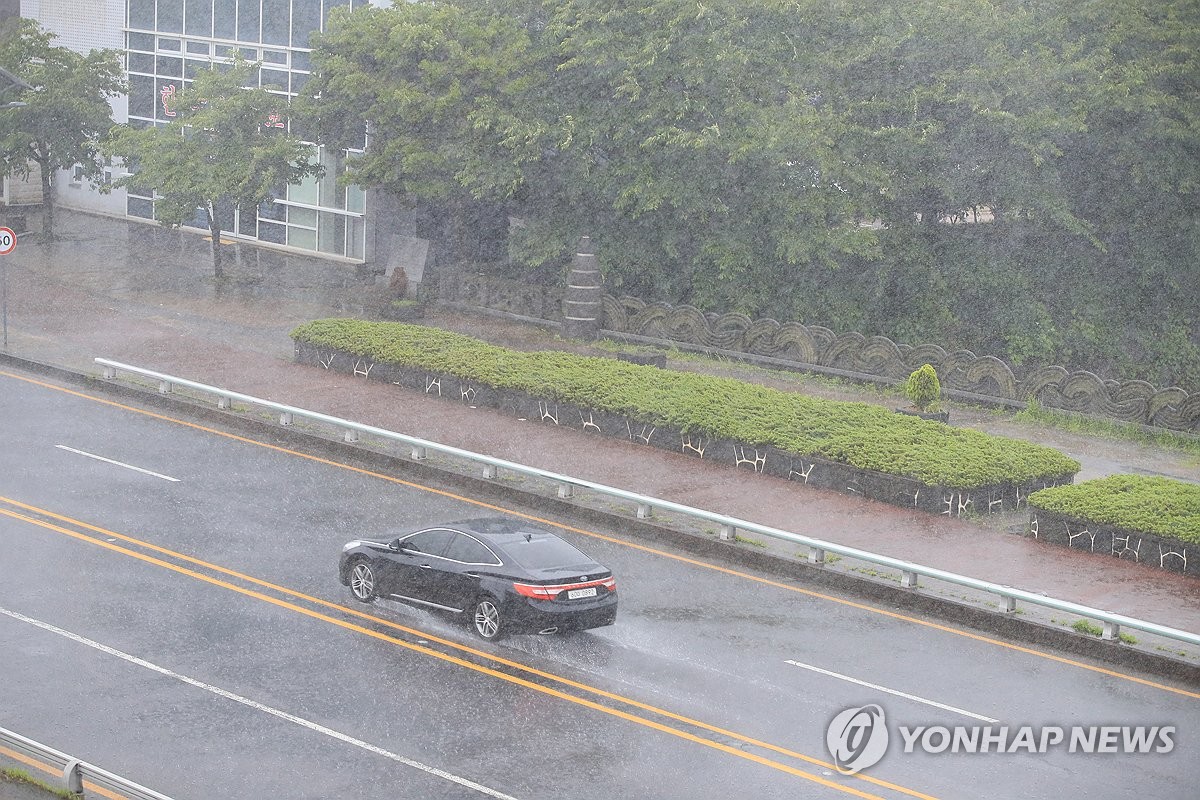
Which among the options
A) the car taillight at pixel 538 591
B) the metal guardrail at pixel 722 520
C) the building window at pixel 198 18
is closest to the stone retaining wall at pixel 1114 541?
the metal guardrail at pixel 722 520

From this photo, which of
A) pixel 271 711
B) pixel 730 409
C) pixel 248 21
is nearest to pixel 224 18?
pixel 248 21

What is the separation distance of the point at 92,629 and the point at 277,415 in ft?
32.7

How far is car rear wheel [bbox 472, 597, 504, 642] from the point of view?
16031 mm

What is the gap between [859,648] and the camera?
16625 mm

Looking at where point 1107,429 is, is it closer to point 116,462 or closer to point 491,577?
point 491,577

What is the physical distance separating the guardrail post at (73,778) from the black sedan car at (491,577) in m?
5.26

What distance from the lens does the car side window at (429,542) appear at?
16766 mm

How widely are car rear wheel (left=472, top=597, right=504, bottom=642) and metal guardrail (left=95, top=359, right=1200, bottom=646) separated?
448 cm

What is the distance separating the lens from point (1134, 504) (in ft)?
65.6

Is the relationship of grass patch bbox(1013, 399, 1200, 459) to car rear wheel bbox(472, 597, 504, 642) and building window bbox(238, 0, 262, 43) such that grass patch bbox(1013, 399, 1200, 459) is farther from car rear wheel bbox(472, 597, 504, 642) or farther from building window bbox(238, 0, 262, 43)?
building window bbox(238, 0, 262, 43)

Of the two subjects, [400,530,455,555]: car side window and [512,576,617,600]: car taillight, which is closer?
[512,576,617,600]: car taillight

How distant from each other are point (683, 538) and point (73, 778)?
10034mm

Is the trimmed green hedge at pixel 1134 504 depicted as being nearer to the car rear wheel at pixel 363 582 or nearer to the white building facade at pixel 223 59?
the car rear wheel at pixel 363 582

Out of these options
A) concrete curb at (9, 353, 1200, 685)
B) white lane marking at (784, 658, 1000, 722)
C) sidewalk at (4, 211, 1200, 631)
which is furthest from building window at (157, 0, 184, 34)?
white lane marking at (784, 658, 1000, 722)
